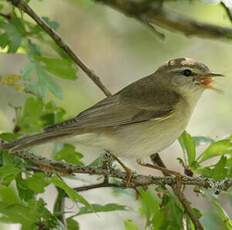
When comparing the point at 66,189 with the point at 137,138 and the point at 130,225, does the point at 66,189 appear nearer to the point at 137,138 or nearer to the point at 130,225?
the point at 130,225

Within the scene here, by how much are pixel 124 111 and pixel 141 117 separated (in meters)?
0.13

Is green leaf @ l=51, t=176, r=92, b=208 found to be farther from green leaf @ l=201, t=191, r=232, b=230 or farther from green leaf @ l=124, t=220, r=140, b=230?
green leaf @ l=201, t=191, r=232, b=230

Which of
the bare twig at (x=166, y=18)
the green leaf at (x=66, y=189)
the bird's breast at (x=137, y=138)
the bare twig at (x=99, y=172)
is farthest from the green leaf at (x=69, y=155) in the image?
the bare twig at (x=166, y=18)

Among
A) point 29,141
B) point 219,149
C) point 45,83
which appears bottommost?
point 219,149

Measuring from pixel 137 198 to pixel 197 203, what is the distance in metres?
3.47

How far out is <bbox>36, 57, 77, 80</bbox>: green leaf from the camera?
12.5 feet

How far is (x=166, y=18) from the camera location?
1672 mm

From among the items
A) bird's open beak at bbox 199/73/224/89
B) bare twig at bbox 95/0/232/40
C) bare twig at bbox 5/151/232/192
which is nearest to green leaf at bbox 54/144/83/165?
bare twig at bbox 5/151/232/192

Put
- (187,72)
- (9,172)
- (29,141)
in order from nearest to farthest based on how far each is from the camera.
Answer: (9,172)
(29,141)
(187,72)

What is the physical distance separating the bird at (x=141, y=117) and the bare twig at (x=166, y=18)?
7.10 feet

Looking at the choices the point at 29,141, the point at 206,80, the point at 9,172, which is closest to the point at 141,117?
the point at 206,80

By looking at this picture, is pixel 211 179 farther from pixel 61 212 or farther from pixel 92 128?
pixel 92 128

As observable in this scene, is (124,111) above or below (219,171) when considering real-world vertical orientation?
below

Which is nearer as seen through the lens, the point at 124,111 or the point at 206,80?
the point at 124,111
